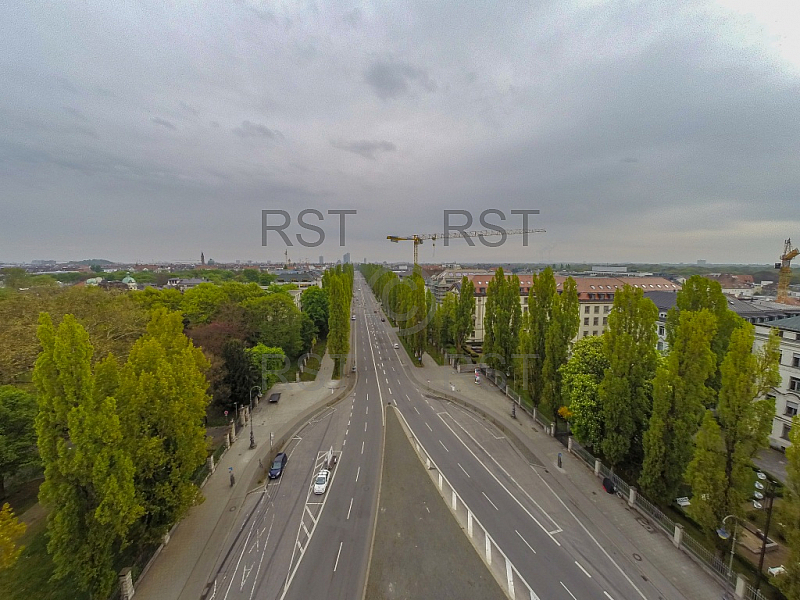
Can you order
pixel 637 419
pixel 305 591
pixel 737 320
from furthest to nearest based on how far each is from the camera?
pixel 737 320
pixel 637 419
pixel 305 591

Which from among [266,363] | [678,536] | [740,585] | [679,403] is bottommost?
[678,536]

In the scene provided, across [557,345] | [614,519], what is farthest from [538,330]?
[614,519]

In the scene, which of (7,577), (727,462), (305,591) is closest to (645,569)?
(727,462)

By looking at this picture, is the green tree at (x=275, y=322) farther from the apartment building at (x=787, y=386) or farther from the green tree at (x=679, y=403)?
the apartment building at (x=787, y=386)

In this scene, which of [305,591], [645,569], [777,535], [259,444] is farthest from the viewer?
[259,444]

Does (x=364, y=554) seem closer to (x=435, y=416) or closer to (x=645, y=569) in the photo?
(x=645, y=569)

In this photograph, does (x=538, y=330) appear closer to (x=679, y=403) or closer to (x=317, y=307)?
(x=679, y=403)
